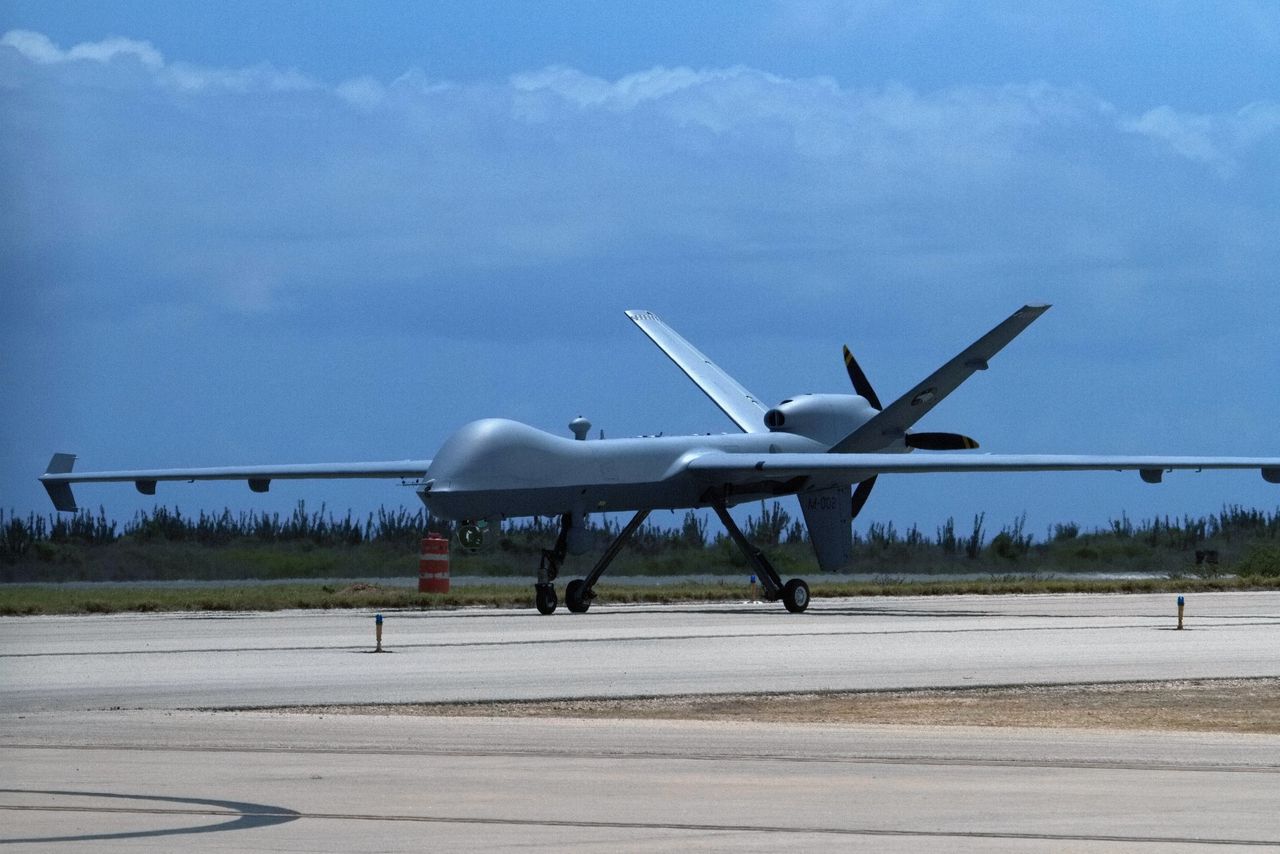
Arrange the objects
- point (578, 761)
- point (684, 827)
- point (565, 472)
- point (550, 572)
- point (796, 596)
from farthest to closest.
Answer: point (796, 596)
point (550, 572)
point (565, 472)
point (578, 761)
point (684, 827)

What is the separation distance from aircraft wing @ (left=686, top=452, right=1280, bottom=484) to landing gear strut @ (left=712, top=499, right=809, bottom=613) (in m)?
1.22

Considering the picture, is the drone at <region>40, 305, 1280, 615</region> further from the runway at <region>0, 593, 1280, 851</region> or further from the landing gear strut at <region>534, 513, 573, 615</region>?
the runway at <region>0, 593, 1280, 851</region>

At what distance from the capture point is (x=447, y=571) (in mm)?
47812

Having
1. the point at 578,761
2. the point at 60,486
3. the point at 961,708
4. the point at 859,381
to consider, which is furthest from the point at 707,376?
the point at 578,761

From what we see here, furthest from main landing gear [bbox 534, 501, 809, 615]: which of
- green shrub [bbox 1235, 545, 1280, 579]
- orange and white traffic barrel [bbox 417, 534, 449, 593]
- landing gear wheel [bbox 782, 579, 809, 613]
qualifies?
green shrub [bbox 1235, 545, 1280, 579]

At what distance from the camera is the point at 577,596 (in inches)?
1521

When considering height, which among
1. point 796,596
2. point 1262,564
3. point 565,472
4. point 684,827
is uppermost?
point 565,472

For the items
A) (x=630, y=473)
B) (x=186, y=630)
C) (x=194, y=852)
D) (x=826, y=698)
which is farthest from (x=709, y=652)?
(x=194, y=852)

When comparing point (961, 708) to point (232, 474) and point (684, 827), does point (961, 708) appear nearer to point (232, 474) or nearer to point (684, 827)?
point (684, 827)

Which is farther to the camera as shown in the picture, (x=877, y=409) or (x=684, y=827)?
(x=877, y=409)

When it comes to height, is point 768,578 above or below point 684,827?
above

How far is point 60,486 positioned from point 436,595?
23.9 ft

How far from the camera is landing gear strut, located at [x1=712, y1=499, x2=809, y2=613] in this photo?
1553 inches

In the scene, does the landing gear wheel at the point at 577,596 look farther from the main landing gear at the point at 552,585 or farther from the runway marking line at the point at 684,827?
the runway marking line at the point at 684,827
